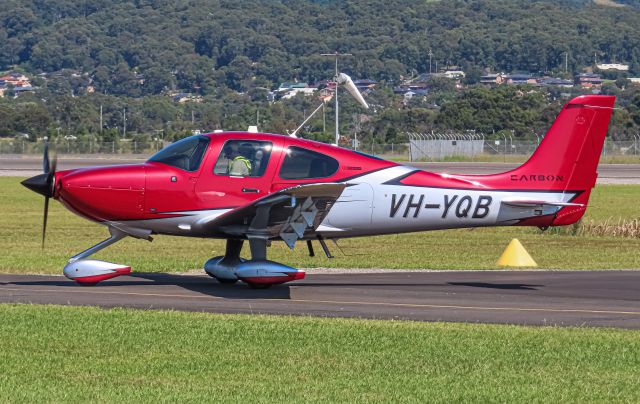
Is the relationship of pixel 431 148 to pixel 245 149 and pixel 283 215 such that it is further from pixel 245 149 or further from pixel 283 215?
pixel 283 215

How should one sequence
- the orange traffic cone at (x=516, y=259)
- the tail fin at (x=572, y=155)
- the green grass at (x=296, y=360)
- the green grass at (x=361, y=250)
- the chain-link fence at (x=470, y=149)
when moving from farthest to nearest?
the chain-link fence at (x=470, y=149), the orange traffic cone at (x=516, y=259), the green grass at (x=361, y=250), the tail fin at (x=572, y=155), the green grass at (x=296, y=360)

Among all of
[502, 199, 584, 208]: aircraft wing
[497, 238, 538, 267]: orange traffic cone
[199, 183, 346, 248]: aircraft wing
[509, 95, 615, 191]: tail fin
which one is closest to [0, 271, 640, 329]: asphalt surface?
[199, 183, 346, 248]: aircraft wing

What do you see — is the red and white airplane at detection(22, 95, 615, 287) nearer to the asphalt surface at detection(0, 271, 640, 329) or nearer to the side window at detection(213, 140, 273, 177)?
the side window at detection(213, 140, 273, 177)

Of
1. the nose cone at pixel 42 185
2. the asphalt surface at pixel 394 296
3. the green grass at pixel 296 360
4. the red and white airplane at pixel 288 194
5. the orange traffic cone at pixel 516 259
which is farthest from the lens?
the orange traffic cone at pixel 516 259

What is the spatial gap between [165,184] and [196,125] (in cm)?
15503

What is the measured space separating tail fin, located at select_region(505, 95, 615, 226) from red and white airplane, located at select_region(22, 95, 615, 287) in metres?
0.02

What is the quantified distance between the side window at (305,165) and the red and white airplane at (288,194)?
0.05ft

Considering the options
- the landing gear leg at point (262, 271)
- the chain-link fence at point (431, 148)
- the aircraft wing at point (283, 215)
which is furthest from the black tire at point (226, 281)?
the chain-link fence at point (431, 148)

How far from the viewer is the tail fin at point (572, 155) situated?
18312mm

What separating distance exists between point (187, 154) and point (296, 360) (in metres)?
6.40

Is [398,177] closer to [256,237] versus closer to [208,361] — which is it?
[256,237]

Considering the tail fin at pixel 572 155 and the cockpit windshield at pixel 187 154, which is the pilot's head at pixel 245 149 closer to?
the cockpit windshield at pixel 187 154

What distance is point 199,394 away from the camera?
10.1 metres

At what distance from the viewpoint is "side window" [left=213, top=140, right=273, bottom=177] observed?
1728cm
